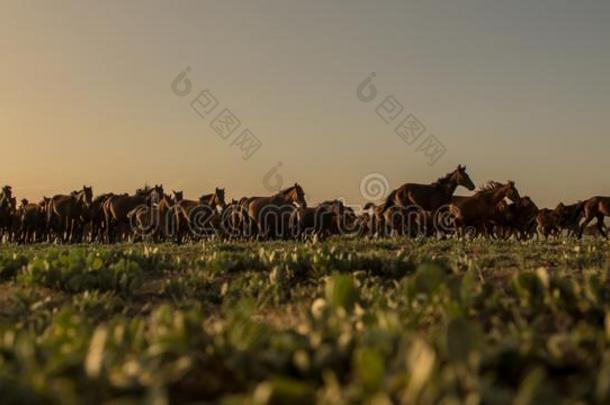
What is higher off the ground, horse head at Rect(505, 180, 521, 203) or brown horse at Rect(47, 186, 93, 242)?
brown horse at Rect(47, 186, 93, 242)

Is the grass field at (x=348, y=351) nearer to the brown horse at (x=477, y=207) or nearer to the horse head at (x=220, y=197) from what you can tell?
the brown horse at (x=477, y=207)

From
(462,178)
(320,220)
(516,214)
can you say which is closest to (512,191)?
(462,178)

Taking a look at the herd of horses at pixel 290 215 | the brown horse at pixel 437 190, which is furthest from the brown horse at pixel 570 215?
the brown horse at pixel 437 190

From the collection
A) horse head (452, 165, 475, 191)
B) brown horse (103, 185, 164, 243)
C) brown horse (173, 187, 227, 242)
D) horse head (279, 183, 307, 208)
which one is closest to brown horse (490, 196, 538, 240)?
horse head (452, 165, 475, 191)

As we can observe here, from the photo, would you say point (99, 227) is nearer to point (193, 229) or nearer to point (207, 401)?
point (193, 229)

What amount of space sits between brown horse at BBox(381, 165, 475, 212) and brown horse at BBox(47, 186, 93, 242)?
19418 mm

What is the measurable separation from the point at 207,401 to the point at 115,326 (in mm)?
949

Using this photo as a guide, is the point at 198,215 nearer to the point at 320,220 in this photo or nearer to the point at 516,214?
the point at 320,220

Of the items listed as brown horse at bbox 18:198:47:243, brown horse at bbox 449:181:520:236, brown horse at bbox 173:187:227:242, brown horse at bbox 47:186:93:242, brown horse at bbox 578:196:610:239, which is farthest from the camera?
brown horse at bbox 18:198:47:243

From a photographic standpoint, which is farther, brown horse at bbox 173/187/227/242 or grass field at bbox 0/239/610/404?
brown horse at bbox 173/187/227/242

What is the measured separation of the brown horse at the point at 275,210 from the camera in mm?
27422

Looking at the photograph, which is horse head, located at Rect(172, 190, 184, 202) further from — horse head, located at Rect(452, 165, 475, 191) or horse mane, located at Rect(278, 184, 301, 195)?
horse head, located at Rect(452, 165, 475, 191)

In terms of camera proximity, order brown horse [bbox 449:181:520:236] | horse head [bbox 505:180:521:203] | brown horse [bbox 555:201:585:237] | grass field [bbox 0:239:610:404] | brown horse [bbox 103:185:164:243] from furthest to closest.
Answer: brown horse [bbox 103:185:164:243] → brown horse [bbox 555:201:585:237] → horse head [bbox 505:180:521:203] → brown horse [bbox 449:181:520:236] → grass field [bbox 0:239:610:404]

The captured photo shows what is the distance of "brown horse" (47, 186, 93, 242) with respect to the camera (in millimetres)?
34188
